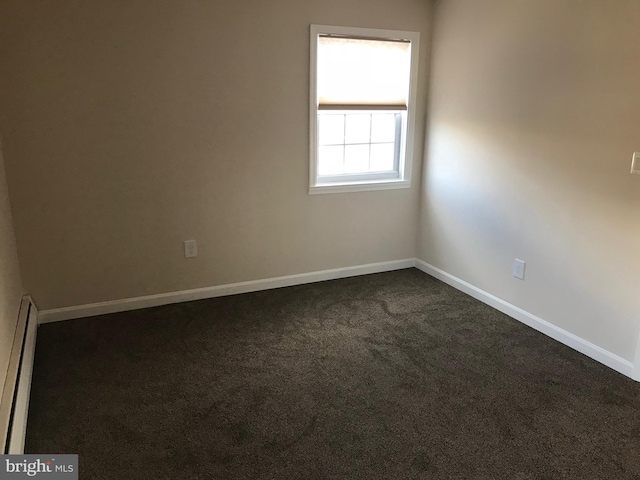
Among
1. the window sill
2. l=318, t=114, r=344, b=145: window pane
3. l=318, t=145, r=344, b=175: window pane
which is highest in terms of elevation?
l=318, t=114, r=344, b=145: window pane

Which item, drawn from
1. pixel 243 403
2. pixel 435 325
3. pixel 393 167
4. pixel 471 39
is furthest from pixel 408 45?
pixel 243 403

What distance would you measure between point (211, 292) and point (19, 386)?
5.03 ft

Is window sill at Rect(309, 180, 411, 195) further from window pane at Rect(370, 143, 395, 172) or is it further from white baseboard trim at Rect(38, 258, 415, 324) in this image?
white baseboard trim at Rect(38, 258, 415, 324)

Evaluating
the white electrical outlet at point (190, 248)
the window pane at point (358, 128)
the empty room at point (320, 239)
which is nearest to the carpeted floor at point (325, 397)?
the empty room at point (320, 239)

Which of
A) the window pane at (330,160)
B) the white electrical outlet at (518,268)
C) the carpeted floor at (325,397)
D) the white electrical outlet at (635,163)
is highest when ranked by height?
the white electrical outlet at (635,163)

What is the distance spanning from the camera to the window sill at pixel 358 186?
12.7ft

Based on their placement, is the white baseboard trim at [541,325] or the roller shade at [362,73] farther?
the roller shade at [362,73]

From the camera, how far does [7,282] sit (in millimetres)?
2627

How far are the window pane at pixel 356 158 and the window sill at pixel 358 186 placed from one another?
138 mm

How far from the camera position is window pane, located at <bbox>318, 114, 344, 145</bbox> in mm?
3818

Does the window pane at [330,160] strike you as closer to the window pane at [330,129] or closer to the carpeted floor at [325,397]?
the window pane at [330,129]

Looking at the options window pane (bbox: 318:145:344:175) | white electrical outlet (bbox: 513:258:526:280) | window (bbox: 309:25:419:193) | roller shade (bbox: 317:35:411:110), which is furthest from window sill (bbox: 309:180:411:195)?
white electrical outlet (bbox: 513:258:526:280)

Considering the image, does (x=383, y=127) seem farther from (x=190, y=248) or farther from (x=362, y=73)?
(x=190, y=248)

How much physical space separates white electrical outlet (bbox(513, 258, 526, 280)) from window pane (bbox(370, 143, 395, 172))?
134cm
